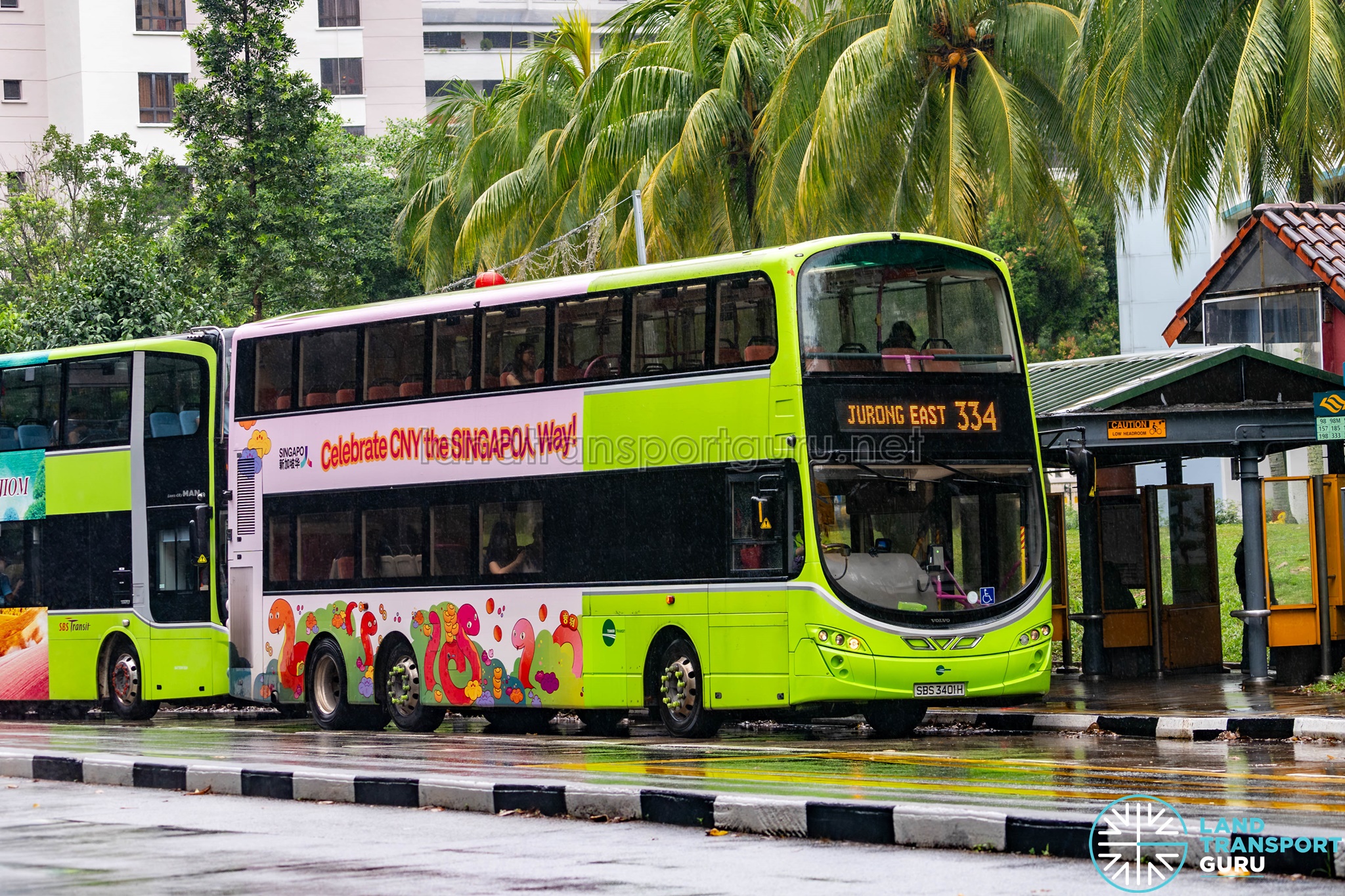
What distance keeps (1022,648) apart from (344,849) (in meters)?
8.53

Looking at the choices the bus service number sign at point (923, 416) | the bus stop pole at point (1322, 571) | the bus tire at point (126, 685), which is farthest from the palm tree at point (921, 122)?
the bus tire at point (126, 685)

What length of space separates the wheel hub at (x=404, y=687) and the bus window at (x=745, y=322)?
5.74 m

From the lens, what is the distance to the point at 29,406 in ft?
82.3

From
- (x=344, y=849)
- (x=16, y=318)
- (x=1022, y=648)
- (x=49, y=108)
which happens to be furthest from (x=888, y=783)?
(x=49, y=108)

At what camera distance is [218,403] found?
2306 centimetres

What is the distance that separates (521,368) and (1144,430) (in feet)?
20.9

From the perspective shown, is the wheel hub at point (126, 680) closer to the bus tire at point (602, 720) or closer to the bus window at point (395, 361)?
the bus window at point (395, 361)

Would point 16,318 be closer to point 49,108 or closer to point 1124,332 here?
point 1124,332

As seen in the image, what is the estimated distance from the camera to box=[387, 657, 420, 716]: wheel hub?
67.6ft

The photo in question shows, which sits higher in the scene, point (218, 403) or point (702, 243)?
point (702, 243)

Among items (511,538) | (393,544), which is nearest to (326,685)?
(393,544)

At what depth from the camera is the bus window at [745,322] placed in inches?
656

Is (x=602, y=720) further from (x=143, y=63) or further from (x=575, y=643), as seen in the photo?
(x=143, y=63)

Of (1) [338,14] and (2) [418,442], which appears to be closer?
(2) [418,442]
